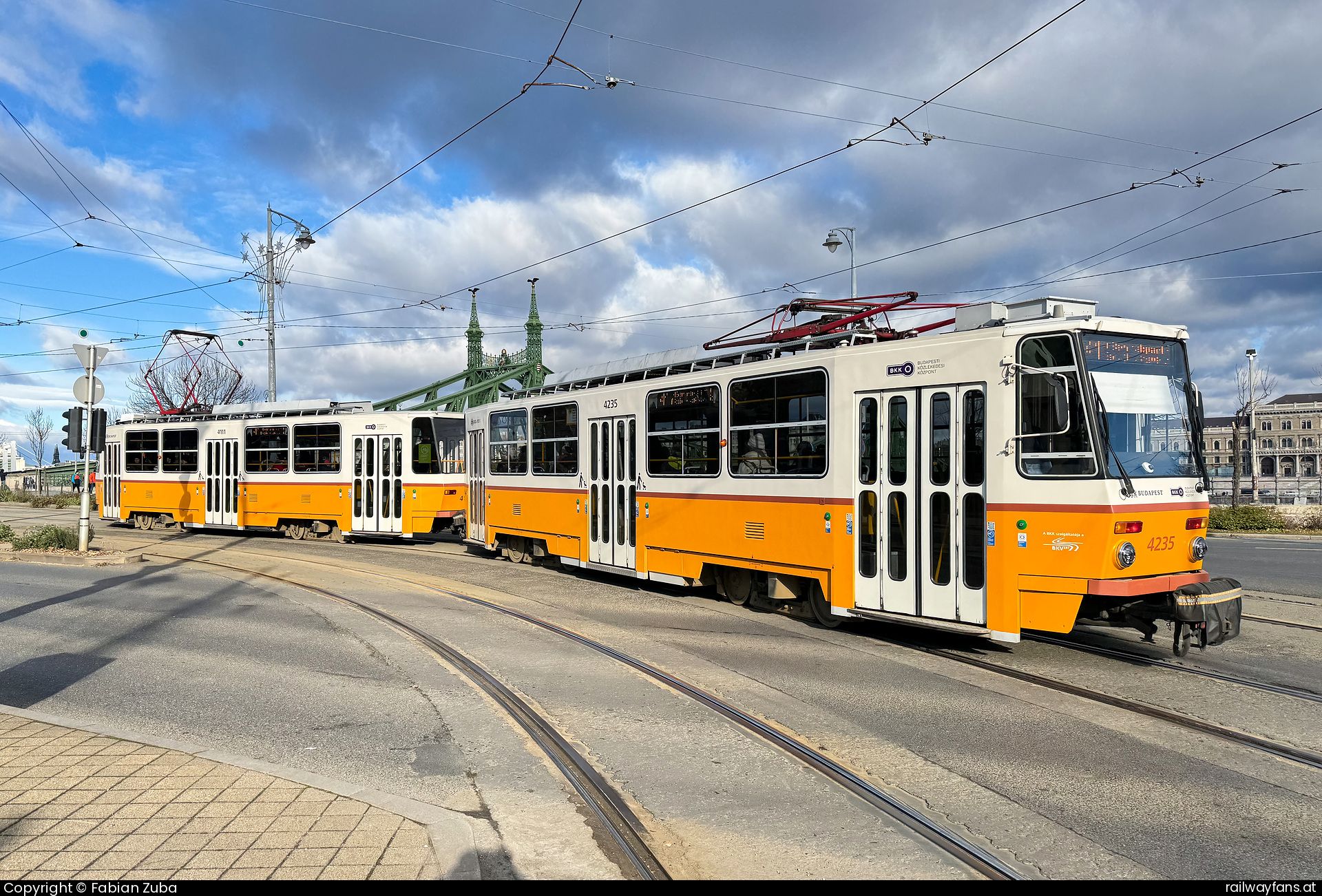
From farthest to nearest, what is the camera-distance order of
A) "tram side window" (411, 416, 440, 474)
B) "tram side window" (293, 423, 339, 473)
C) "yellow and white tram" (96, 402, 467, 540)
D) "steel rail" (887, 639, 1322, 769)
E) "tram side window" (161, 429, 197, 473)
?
1. "tram side window" (161, 429, 197, 473)
2. "tram side window" (293, 423, 339, 473)
3. "yellow and white tram" (96, 402, 467, 540)
4. "tram side window" (411, 416, 440, 474)
5. "steel rail" (887, 639, 1322, 769)

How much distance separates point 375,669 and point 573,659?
182 cm

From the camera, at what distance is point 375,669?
773 centimetres

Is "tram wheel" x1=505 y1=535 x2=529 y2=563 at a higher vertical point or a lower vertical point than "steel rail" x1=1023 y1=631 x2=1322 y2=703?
higher

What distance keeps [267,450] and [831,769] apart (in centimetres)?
1984

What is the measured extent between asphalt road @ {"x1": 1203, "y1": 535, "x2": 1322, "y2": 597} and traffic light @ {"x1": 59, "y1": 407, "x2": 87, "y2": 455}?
20071 millimetres

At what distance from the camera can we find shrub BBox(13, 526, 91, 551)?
54.7 ft

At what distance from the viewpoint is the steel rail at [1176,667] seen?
6695mm

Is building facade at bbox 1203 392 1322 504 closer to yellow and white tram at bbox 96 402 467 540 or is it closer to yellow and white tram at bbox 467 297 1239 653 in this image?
yellow and white tram at bbox 96 402 467 540

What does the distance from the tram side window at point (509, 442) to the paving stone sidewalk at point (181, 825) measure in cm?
1032

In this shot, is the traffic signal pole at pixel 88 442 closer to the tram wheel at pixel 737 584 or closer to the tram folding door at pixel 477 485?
the tram folding door at pixel 477 485

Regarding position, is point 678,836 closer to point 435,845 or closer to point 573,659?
point 435,845

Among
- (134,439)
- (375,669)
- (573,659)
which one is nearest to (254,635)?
(375,669)

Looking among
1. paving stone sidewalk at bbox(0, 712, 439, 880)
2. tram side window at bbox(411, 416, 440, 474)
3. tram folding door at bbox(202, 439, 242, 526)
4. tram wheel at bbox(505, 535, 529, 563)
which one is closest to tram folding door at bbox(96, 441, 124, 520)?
tram folding door at bbox(202, 439, 242, 526)

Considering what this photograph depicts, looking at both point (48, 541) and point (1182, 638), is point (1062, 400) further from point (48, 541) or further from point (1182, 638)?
point (48, 541)
